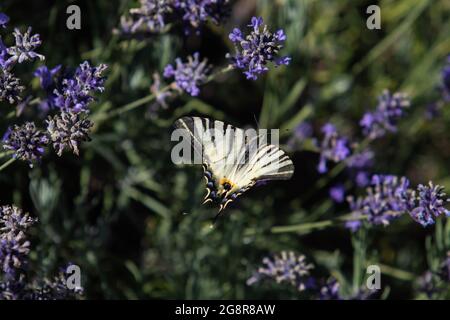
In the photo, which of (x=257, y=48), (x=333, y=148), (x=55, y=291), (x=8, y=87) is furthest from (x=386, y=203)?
(x=8, y=87)

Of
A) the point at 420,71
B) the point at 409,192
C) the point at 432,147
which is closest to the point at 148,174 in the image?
the point at 409,192

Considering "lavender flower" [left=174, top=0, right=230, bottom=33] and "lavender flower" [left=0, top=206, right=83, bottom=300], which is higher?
"lavender flower" [left=174, top=0, right=230, bottom=33]

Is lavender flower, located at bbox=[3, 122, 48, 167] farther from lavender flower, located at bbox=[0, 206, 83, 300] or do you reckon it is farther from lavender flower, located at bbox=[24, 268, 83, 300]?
lavender flower, located at bbox=[24, 268, 83, 300]

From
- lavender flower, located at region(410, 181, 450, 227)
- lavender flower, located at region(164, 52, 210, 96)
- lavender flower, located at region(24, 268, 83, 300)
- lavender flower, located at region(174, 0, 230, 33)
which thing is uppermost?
lavender flower, located at region(174, 0, 230, 33)

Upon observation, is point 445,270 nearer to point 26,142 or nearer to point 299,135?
point 299,135

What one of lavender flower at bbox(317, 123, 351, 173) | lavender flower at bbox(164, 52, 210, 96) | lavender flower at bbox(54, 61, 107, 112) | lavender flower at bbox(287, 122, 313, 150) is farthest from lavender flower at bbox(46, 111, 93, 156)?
lavender flower at bbox(287, 122, 313, 150)

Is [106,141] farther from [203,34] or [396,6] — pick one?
[396,6]
